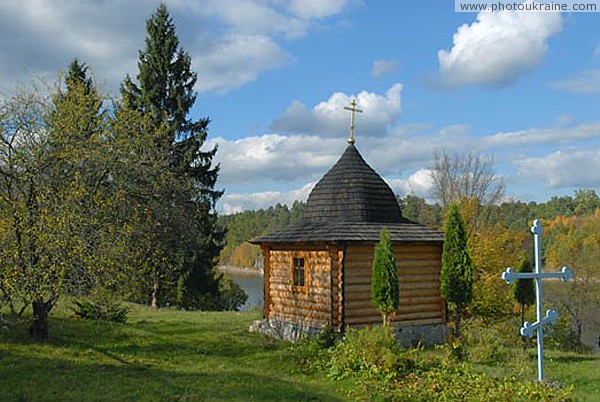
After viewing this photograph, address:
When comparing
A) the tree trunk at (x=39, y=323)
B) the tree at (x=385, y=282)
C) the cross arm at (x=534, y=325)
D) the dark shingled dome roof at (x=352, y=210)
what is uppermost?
the dark shingled dome roof at (x=352, y=210)

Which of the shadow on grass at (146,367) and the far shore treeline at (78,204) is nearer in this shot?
the shadow on grass at (146,367)

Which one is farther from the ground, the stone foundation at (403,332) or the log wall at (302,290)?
the log wall at (302,290)

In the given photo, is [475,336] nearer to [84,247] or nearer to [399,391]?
[399,391]

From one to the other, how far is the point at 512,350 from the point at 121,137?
12.2 m

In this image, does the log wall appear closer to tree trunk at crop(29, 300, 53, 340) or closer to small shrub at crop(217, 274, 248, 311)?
tree trunk at crop(29, 300, 53, 340)

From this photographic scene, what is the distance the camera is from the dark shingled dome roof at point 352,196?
1720 centimetres

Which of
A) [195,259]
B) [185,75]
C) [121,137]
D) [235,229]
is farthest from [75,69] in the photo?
[235,229]

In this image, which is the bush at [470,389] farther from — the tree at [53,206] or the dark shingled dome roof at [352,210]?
the tree at [53,206]

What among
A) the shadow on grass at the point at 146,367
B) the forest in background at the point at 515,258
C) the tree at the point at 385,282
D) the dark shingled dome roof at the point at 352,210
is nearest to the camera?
the shadow on grass at the point at 146,367

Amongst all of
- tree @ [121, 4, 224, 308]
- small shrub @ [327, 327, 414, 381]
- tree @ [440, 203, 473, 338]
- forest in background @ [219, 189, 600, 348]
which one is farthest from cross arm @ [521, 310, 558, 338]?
tree @ [121, 4, 224, 308]

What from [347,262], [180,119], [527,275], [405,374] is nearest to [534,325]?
[527,275]

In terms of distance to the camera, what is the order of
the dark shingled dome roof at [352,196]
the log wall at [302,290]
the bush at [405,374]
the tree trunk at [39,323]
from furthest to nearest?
the dark shingled dome roof at [352,196] → the log wall at [302,290] → the tree trunk at [39,323] → the bush at [405,374]

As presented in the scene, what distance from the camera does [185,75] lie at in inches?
1275

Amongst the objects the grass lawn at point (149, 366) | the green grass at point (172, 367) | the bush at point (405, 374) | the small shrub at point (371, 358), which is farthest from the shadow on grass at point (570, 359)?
the grass lawn at point (149, 366)
